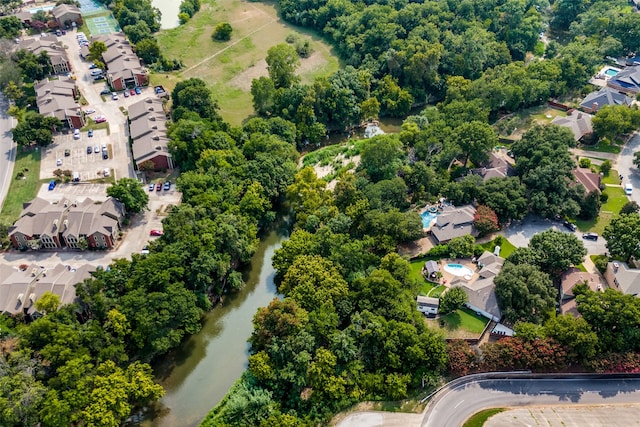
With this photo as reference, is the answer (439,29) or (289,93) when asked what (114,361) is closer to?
(289,93)

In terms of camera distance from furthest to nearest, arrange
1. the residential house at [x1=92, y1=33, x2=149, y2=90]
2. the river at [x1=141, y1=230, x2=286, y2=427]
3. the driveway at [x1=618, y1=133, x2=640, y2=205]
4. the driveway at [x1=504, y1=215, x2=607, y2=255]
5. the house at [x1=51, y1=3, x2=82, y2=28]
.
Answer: the house at [x1=51, y1=3, x2=82, y2=28] → the residential house at [x1=92, y1=33, x2=149, y2=90] → the driveway at [x1=618, y1=133, x2=640, y2=205] → the driveway at [x1=504, y1=215, x2=607, y2=255] → the river at [x1=141, y1=230, x2=286, y2=427]

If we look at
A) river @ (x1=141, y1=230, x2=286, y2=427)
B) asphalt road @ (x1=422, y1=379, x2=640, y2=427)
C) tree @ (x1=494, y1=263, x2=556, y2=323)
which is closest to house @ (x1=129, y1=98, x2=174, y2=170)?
river @ (x1=141, y1=230, x2=286, y2=427)

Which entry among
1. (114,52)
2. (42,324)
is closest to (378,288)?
(42,324)

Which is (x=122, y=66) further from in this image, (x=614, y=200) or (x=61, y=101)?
(x=614, y=200)

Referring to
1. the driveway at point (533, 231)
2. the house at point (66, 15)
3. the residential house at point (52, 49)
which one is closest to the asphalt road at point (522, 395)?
the driveway at point (533, 231)

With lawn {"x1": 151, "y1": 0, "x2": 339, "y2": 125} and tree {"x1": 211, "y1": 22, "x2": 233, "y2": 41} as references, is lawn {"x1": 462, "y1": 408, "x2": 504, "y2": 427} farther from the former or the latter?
tree {"x1": 211, "y1": 22, "x2": 233, "y2": 41}

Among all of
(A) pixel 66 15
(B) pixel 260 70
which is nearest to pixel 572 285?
(B) pixel 260 70

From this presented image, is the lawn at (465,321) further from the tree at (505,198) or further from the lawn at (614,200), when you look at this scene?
the lawn at (614,200)
